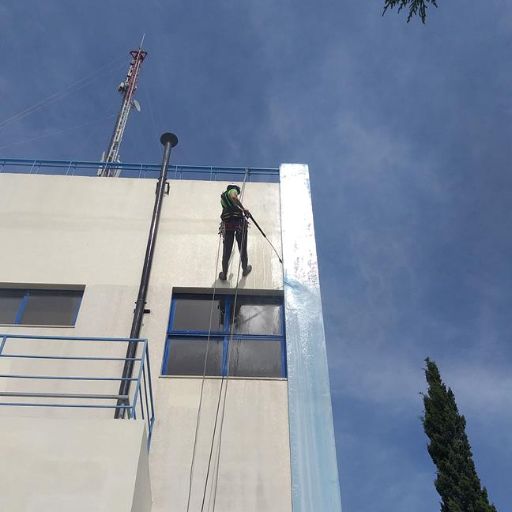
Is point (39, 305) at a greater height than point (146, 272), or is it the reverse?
point (146, 272)

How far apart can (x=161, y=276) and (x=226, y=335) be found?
1.57 meters

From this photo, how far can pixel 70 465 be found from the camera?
4.68 metres

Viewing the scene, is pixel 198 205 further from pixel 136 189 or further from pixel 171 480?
pixel 171 480

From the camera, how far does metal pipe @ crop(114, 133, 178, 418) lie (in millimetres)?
7209

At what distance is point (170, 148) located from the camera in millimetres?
11227

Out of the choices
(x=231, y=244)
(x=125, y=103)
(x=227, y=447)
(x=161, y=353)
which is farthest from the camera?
(x=125, y=103)

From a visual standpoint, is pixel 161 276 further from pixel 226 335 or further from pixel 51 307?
pixel 51 307

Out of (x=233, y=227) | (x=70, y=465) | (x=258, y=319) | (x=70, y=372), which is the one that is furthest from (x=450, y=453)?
(x=70, y=465)

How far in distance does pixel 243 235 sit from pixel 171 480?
4.11 meters

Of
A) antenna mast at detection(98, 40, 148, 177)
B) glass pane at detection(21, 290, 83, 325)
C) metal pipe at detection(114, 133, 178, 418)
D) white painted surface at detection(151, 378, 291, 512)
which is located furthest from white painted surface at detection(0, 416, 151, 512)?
antenna mast at detection(98, 40, 148, 177)

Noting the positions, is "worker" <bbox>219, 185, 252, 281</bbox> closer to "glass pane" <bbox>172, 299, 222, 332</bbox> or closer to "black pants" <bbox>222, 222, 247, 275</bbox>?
"black pants" <bbox>222, 222, 247, 275</bbox>

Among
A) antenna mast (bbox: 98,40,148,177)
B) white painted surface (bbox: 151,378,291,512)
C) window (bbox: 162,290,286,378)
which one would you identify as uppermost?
antenna mast (bbox: 98,40,148,177)

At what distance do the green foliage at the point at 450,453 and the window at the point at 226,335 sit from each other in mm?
8846

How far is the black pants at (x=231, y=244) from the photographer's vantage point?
905cm
